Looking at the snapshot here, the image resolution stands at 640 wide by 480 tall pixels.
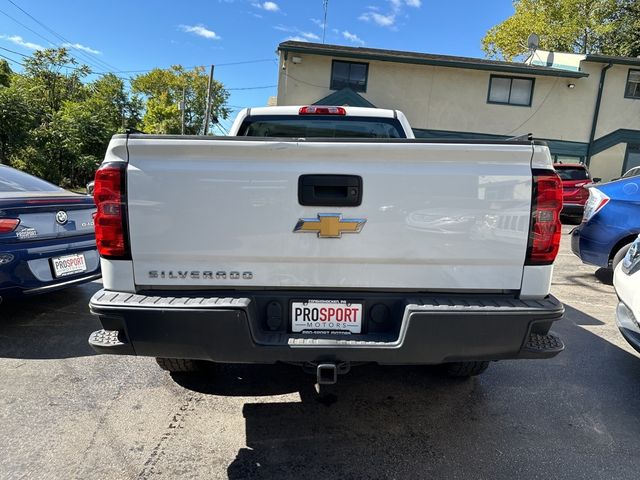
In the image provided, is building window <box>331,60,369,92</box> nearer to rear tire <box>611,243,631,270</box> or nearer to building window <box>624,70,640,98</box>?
building window <box>624,70,640,98</box>

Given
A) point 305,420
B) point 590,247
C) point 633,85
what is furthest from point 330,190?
point 633,85

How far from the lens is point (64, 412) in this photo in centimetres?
268

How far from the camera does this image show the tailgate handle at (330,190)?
2.06 metres

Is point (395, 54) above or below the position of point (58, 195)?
above

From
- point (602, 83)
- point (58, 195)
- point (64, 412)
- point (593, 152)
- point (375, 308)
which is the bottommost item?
point (64, 412)

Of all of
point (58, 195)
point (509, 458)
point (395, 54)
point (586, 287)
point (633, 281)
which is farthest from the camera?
point (395, 54)

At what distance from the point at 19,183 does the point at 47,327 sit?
159 cm

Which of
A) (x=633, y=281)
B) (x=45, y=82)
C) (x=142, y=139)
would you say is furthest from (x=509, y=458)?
(x=45, y=82)

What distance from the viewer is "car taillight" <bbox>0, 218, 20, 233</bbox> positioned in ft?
11.6

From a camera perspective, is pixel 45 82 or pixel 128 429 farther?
pixel 45 82

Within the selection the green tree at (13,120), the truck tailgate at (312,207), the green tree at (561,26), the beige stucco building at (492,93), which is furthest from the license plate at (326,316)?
the green tree at (561,26)

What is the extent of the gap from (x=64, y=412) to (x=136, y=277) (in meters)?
1.28

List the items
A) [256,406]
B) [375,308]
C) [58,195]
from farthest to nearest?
[58,195]
[256,406]
[375,308]

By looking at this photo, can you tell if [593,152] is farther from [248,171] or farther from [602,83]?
[248,171]
